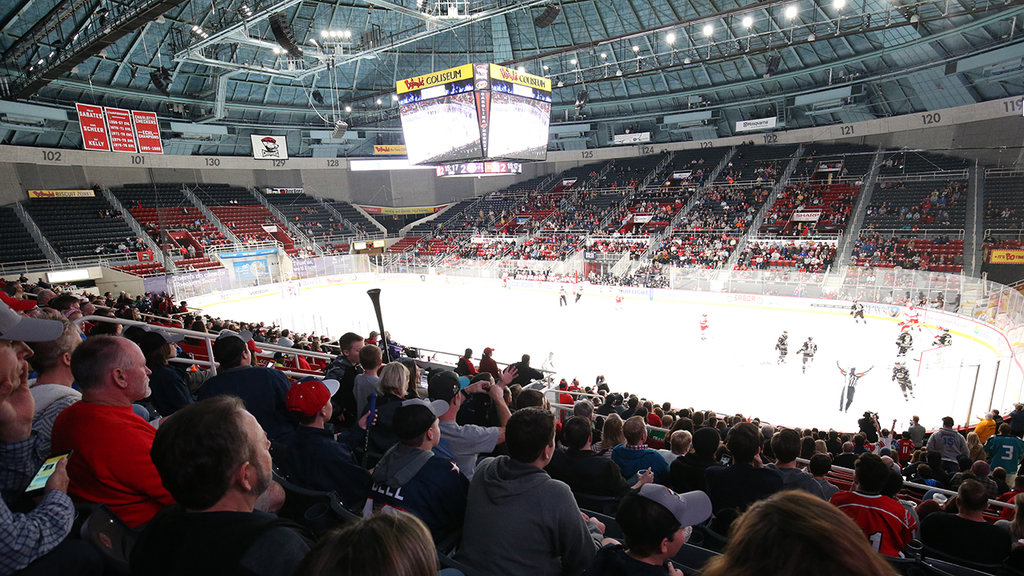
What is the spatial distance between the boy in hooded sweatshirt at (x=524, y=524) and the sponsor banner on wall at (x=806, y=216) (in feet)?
104

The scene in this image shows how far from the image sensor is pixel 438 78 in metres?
20.1

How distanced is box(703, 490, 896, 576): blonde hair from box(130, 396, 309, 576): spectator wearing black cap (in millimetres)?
1253

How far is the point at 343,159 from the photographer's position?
156ft

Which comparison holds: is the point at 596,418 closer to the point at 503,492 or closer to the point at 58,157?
the point at 503,492

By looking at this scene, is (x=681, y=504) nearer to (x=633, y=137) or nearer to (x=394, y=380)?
(x=394, y=380)

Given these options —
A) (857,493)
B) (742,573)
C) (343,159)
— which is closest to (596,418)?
(857,493)

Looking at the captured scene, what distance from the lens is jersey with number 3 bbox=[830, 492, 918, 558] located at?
137 inches

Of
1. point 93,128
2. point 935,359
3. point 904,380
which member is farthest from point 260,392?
point 93,128

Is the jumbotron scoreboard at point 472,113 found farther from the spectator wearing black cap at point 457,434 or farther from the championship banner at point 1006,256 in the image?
the championship banner at point 1006,256

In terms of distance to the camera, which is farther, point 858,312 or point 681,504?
point 858,312

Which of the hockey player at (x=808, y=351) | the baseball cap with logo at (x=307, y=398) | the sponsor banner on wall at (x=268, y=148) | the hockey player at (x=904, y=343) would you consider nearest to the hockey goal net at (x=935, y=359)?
the hockey player at (x=904, y=343)

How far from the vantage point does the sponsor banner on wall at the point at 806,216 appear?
95.9 feet

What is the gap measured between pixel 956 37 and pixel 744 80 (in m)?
10.6

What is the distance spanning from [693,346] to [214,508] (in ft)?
61.9
